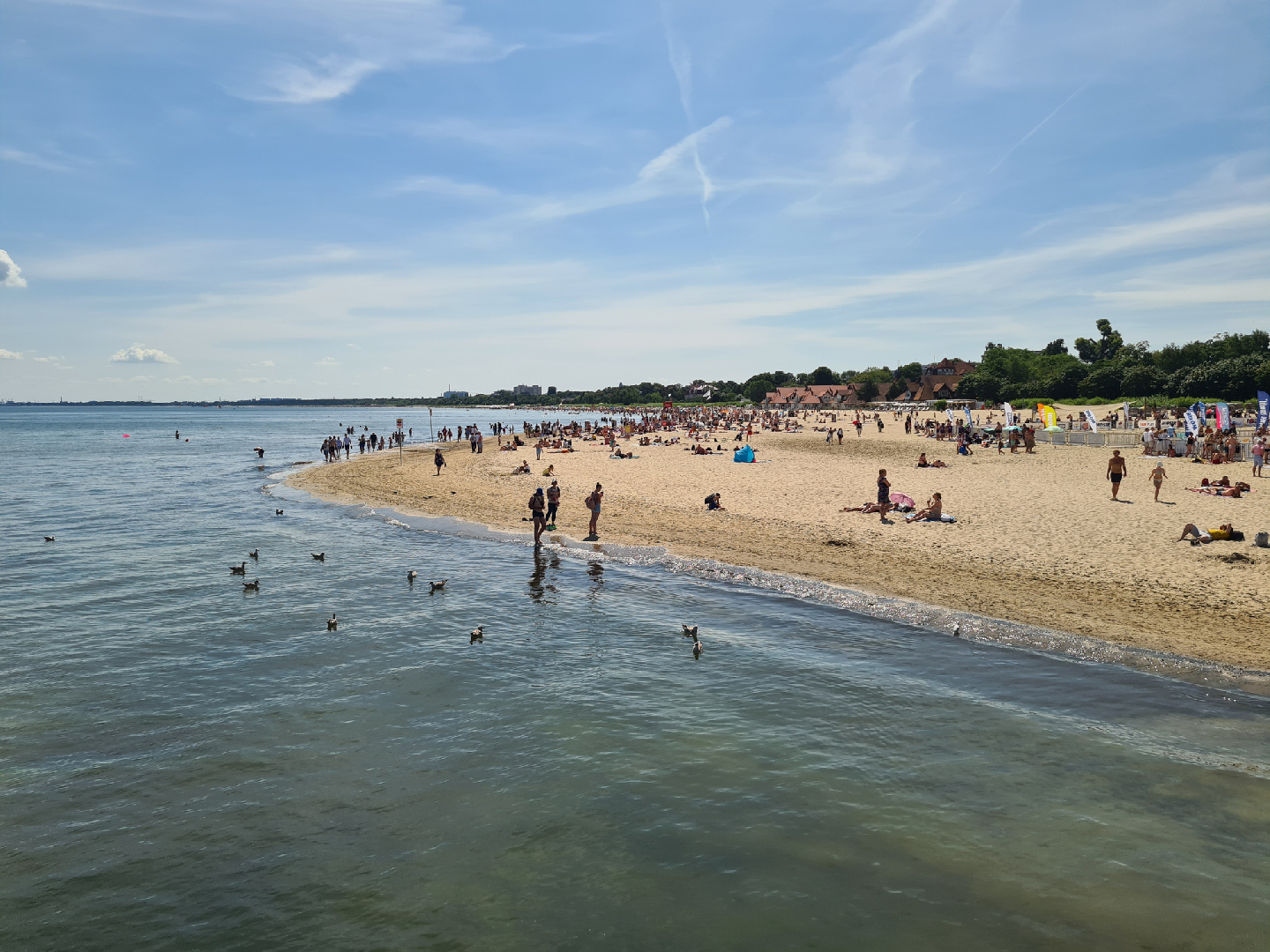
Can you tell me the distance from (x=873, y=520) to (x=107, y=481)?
4314cm

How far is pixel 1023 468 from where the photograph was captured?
1339 inches

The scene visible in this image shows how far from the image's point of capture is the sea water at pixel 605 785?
6.68 m

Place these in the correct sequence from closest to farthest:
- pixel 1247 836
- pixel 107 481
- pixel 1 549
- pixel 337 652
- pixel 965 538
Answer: pixel 1247 836 → pixel 337 652 → pixel 965 538 → pixel 1 549 → pixel 107 481

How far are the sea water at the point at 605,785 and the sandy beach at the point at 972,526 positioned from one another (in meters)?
2.17

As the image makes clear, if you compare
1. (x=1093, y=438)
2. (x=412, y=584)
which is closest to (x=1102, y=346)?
(x=1093, y=438)

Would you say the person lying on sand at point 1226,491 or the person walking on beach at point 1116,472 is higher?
the person walking on beach at point 1116,472

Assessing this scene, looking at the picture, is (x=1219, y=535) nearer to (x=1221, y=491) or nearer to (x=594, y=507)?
(x=1221, y=491)

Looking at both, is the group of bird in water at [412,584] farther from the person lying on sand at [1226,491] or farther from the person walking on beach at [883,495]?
the person lying on sand at [1226,491]

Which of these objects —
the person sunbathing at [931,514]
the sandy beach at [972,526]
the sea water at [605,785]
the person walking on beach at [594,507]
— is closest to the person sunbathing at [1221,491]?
the sandy beach at [972,526]

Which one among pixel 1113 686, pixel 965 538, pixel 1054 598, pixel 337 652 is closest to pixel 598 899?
pixel 337 652

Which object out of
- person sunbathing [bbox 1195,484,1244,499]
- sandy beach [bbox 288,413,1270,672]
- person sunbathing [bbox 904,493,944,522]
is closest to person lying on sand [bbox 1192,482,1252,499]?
person sunbathing [bbox 1195,484,1244,499]

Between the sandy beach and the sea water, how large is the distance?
7.13ft

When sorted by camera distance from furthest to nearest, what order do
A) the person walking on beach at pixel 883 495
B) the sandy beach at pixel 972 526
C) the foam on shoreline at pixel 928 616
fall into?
the person walking on beach at pixel 883 495 < the sandy beach at pixel 972 526 < the foam on shoreline at pixel 928 616

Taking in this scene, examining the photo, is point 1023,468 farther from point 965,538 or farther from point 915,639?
point 915,639
